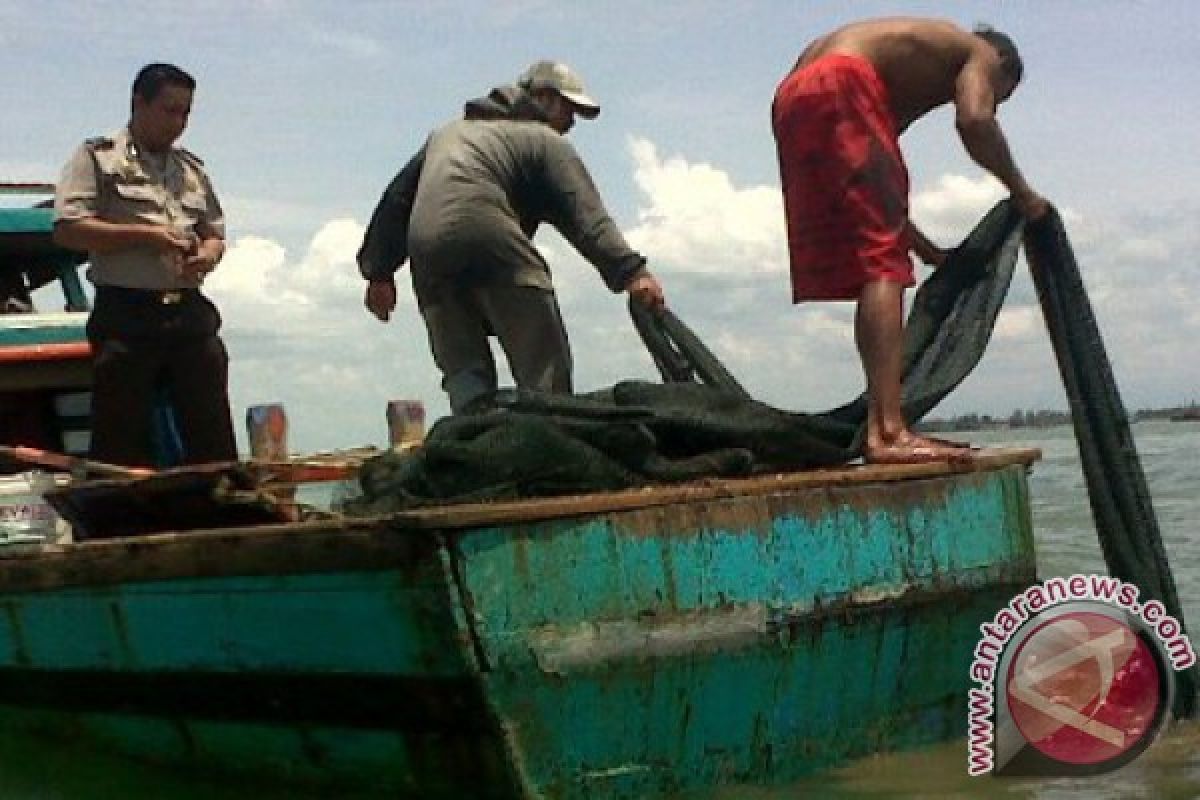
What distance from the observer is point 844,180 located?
4.54 m

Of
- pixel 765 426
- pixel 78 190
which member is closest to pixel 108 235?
pixel 78 190

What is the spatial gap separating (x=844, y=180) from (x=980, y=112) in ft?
1.49

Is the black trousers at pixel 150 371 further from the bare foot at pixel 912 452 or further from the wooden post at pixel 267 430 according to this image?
the bare foot at pixel 912 452

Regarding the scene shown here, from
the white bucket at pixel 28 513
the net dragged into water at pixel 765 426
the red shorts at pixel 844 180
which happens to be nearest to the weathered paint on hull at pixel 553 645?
the net dragged into water at pixel 765 426

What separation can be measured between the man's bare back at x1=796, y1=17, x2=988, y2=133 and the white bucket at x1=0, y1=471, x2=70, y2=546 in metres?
2.75

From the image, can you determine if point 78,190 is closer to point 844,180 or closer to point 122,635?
point 122,635

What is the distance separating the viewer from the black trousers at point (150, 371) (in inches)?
225

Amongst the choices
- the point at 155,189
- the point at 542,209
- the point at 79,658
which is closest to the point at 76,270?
the point at 155,189

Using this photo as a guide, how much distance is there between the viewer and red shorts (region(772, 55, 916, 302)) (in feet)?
14.8

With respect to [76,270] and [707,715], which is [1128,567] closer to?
[707,715]

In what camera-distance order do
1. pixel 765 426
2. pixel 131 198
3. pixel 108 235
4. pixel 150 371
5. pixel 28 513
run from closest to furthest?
pixel 765 426
pixel 28 513
pixel 108 235
pixel 131 198
pixel 150 371

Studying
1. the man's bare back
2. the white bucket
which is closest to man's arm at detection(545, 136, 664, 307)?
the man's bare back

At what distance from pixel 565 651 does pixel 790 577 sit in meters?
0.72

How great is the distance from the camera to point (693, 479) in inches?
153
